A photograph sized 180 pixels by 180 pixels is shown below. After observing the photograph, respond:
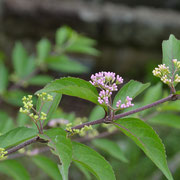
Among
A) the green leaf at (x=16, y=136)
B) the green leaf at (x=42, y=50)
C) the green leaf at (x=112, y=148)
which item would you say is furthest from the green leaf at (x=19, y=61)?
the green leaf at (x=16, y=136)

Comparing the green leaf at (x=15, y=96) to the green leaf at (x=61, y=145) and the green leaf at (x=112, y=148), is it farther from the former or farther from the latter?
the green leaf at (x=61, y=145)

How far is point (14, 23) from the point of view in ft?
14.4

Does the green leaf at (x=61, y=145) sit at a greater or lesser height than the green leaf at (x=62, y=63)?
greater

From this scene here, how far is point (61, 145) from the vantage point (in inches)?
28.4

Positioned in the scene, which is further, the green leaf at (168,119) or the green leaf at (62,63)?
the green leaf at (62,63)

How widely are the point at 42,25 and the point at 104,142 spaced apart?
3.31m

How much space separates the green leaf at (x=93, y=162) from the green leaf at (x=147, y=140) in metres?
0.10

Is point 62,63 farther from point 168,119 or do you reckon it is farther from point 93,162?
point 93,162

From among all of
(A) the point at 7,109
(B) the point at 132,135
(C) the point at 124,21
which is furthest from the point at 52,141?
(C) the point at 124,21

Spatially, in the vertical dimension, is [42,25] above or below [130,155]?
above

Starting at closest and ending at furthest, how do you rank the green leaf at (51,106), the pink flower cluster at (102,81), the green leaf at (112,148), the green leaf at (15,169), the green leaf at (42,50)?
the pink flower cluster at (102,81) → the green leaf at (51,106) → the green leaf at (15,169) → the green leaf at (112,148) → the green leaf at (42,50)

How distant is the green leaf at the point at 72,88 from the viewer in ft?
2.25

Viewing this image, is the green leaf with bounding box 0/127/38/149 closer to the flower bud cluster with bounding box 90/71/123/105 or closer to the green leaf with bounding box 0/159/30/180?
the flower bud cluster with bounding box 90/71/123/105

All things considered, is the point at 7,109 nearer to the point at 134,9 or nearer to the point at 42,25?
the point at 42,25
